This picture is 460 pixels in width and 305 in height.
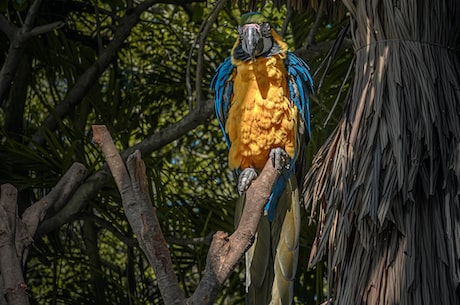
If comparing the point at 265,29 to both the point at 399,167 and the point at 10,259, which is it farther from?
the point at 10,259

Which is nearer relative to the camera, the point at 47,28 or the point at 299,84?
the point at 299,84

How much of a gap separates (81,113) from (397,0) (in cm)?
196

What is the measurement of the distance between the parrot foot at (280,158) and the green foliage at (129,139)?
59 centimetres

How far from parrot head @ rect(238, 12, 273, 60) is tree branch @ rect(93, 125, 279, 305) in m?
0.75

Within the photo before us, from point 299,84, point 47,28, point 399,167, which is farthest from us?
point 47,28

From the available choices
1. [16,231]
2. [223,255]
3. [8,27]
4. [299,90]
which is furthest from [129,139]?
[223,255]

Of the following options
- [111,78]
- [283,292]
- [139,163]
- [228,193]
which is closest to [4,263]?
[139,163]

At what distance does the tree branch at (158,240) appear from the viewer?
1.72 metres

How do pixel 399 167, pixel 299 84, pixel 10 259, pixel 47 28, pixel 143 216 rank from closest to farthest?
pixel 143 216 < pixel 10 259 < pixel 399 167 < pixel 299 84 < pixel 47 28

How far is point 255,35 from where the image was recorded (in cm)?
247

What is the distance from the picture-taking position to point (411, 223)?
7.30ft

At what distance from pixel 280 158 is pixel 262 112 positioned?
0.14m

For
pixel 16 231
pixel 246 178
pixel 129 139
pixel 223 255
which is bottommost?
pixel 223 255

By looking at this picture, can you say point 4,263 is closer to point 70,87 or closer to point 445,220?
point 445,220
